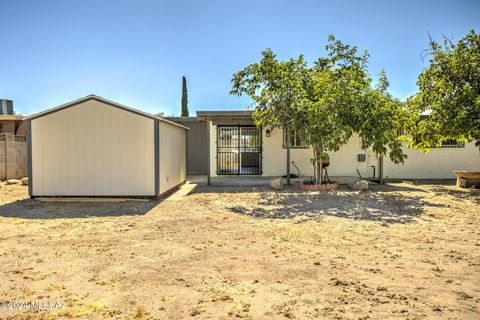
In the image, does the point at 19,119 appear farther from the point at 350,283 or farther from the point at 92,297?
the point at 350,283

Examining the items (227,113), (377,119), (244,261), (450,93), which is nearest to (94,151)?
(227,113)

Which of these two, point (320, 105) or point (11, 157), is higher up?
point (320, 105)

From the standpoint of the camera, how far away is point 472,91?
364 inches

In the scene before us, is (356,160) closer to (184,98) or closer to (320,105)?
(320,105)

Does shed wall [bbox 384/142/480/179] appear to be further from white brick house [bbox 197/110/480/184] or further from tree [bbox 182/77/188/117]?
tree [bbox 182/77/188/117]

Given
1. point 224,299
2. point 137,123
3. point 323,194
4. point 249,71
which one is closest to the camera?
point 224,299

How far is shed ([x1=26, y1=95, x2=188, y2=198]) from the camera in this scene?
8156 millimetres

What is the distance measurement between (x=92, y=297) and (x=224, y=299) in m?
1.21

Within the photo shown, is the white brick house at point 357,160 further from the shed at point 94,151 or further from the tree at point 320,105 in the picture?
the shed at point 94,151

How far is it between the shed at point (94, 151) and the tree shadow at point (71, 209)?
1.29ft

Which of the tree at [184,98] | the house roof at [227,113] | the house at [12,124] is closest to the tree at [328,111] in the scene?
the house roof at [227,113]

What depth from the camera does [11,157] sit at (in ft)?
42.0

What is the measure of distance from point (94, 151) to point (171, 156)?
2.26 metres

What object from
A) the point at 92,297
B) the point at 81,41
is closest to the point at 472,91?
the point at 92,297
